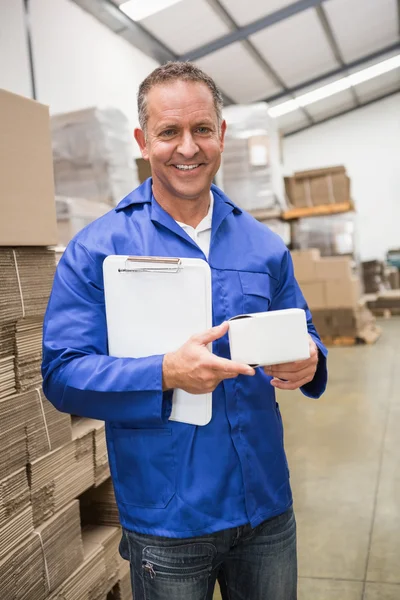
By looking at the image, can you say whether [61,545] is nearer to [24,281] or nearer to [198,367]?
[24,281]

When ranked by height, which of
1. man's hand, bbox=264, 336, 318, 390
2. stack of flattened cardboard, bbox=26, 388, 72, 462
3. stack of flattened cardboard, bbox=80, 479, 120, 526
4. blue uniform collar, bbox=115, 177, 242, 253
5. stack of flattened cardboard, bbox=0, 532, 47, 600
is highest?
blue uniform collar, bbox=115, 177, 242, 253

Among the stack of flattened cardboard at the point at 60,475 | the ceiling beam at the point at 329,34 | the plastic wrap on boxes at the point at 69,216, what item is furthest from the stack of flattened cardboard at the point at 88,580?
the ceiling beam at the point at 329,34

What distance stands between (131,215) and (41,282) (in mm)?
703

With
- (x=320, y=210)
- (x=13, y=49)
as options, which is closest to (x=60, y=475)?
(x=13, y=49)

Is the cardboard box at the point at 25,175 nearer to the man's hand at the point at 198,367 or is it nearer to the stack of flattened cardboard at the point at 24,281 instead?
the stack of flattened cardboard at the point at 24,281

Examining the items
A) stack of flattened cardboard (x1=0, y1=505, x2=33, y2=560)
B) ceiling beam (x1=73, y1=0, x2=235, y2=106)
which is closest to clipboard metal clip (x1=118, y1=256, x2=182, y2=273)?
stack of flattened cardboard (x1=0, y1=505, x2=33, y2=560)

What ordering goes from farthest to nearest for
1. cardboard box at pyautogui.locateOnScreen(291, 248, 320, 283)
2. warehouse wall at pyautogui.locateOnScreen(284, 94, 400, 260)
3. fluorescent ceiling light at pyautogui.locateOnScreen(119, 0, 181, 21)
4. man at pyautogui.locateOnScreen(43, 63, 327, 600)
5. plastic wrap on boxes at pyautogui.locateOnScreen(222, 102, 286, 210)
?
warehouse wall at pyautogui.locateOnScreen(284, 94, 400, 260)
cardboard box at pyautogui.locateOnScreen(291, 248, 320, 283)
plastic wrap on boxes at pyautogui.locateOnScreen(222, 102, 286, 210)
fluorescent ceiling light at pyautogui.locateOnScreen(119, 0, 181, 21)
man at pyautogui.locateOnScreen(43, 63, 327, 600)

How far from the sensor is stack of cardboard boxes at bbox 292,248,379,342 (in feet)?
28.0

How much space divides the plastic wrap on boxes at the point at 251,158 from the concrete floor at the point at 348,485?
253 cm

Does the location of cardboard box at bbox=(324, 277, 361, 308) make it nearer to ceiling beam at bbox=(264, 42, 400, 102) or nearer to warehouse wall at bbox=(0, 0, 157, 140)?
warehouse wall at bbox=(0, 0, 157, 140)

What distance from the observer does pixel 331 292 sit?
859 cm

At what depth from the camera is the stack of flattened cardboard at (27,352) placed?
1861 mm

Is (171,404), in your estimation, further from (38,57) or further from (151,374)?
(38,57)

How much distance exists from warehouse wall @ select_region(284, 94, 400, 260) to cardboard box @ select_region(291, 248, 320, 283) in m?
6.17
